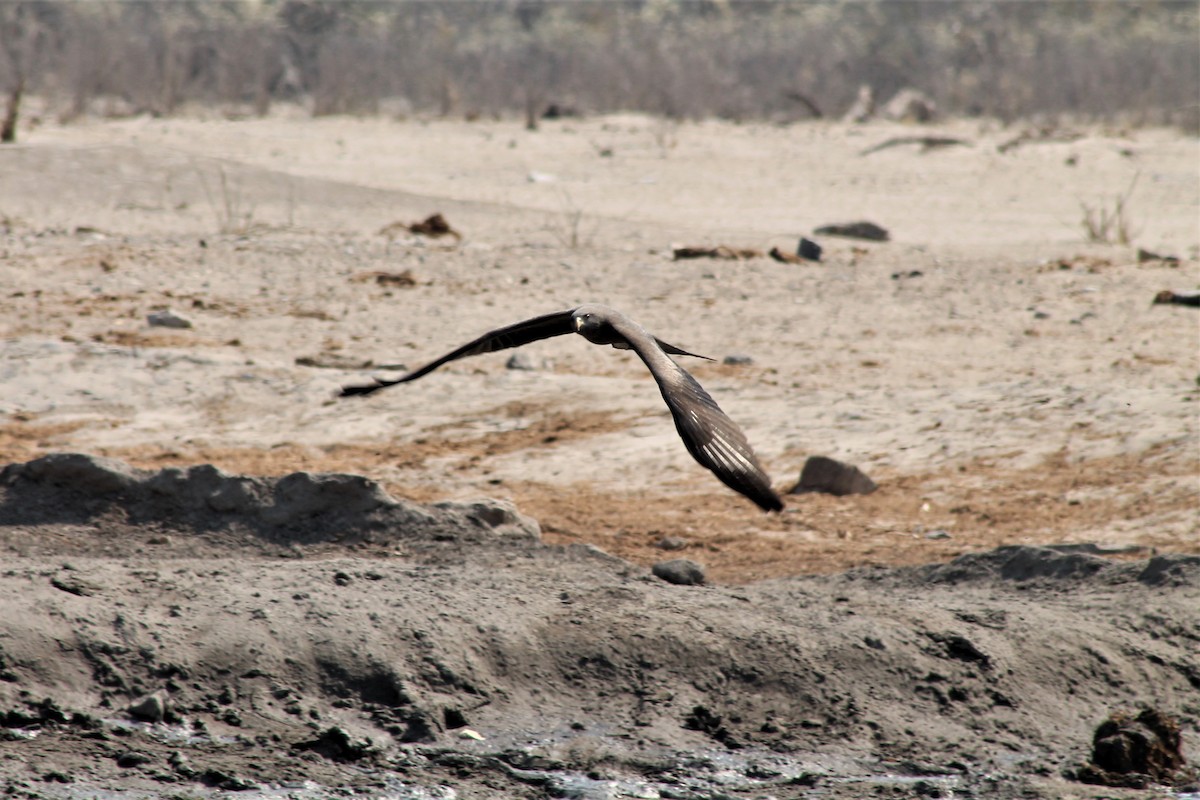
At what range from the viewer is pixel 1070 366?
9.16 m

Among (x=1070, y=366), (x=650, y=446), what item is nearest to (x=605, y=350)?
(x=650, y=446)

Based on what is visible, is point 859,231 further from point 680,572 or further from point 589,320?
point 589,320

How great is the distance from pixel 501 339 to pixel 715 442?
133 cm

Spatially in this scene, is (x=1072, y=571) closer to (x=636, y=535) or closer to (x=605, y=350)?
(x=636, y=535)

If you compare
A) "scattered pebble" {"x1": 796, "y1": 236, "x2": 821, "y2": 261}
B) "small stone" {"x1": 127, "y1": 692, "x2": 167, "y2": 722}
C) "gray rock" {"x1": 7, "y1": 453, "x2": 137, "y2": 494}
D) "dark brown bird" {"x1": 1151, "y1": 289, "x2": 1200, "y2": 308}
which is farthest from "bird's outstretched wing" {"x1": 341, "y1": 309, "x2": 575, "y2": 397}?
"scattered pebble" {"x1": 796, "y1": 236, "x2": 821, "y2": 261}

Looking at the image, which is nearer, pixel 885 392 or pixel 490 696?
pixel 490 696

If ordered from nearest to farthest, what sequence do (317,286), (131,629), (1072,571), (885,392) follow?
(131,629), (1072,571), (885,392), (317,286)

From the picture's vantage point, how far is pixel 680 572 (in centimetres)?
580

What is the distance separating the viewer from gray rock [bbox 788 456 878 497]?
7316mm

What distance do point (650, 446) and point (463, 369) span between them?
5.54ft

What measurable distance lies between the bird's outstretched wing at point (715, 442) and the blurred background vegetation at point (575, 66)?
40.2 ft

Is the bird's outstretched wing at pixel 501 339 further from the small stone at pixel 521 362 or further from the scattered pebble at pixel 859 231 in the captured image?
the scattered pebble at pixel 859 231

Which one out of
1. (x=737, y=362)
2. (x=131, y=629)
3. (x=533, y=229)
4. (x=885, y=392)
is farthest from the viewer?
(x=533, y=229)

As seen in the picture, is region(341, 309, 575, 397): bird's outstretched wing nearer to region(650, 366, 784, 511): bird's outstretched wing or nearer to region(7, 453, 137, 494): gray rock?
region(650, 366, 784, 511): bird's outstretched wing
